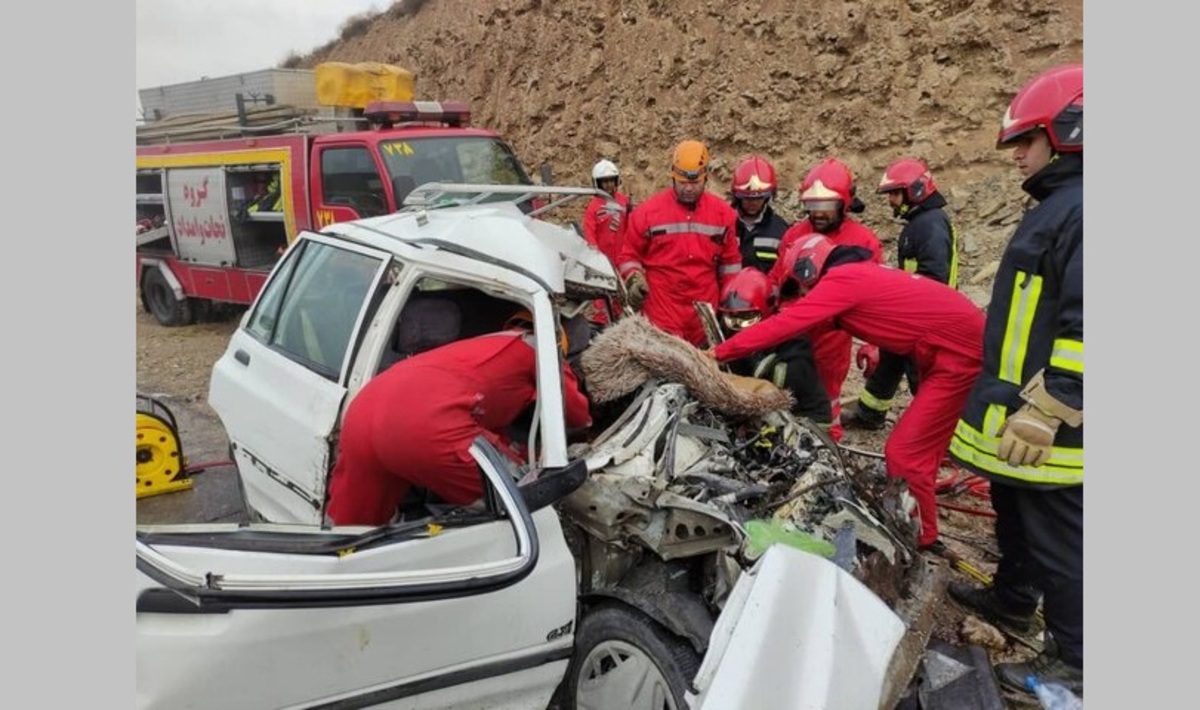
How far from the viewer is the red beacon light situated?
26.1 feet

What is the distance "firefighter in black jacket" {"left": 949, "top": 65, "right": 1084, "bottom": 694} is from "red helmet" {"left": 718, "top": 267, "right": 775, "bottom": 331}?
52.9 inches

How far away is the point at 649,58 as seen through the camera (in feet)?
37.7

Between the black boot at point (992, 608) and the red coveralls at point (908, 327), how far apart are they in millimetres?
681

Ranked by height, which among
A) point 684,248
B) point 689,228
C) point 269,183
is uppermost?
point 269,183

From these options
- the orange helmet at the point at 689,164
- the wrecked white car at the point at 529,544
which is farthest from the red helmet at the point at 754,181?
the wrecked white car at the point at 529,544

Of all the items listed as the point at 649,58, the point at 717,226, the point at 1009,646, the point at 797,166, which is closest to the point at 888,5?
the point at 797,166

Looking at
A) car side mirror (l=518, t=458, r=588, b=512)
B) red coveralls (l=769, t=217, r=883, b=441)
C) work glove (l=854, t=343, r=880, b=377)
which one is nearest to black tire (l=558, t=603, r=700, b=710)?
car side mirror (l=518, t=458, r=588, b=512)

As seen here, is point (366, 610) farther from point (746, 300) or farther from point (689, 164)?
point (689, 164)

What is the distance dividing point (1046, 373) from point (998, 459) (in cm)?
40

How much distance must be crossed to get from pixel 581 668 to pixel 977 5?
8.16 metres

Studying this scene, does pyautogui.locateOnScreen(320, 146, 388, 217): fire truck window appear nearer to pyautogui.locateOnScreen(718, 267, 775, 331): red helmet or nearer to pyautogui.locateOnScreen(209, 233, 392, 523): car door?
pyautogui.locateOnScreen(209, 233, 392, 523): car door

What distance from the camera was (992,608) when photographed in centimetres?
343

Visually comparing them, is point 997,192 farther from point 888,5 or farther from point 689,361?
point 689,361

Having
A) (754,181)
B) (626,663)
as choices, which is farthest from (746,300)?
(626,663)
